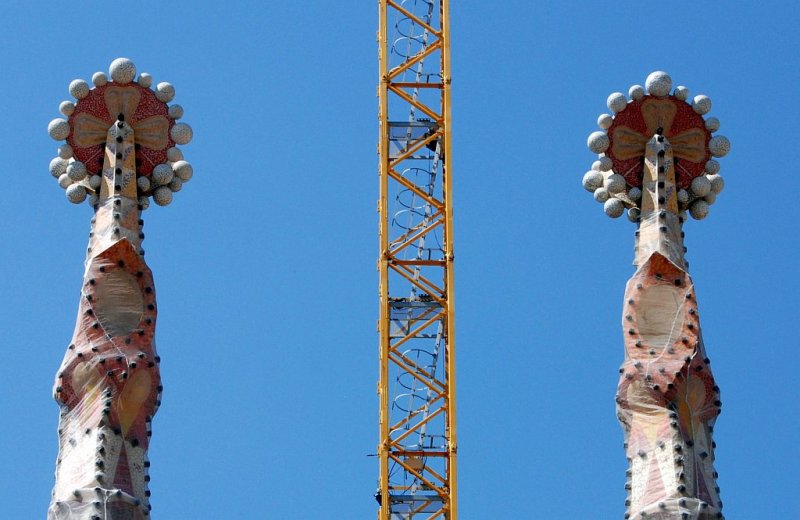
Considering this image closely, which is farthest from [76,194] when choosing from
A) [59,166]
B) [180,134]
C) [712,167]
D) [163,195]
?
[712,167]

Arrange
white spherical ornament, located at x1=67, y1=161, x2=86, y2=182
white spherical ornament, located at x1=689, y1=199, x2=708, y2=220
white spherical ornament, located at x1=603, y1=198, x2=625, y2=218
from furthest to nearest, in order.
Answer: white spherical ornament, located at x1=689, y1=199, x2=708, y2=220 < white spherical ornament, located at x1=603, y1=198, x2=625, y2=218 < white spherical ornament, located at x1=67, y1=161, x2=86, y2=182

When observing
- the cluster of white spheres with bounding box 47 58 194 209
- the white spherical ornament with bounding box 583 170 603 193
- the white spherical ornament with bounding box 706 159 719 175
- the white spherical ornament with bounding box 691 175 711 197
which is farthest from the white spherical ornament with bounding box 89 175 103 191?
the white spherical ornament with bounding box 706 159 719 175

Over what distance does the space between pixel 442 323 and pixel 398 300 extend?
2.52 feet

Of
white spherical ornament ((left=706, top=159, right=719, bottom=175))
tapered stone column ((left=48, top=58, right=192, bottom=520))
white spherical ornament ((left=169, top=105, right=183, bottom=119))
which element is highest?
white spherical ornament ((left=169, top=105, right=183, bottom=119))

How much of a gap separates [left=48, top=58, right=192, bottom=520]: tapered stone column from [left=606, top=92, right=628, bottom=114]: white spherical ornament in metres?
4.71

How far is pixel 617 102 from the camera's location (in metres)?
30.6

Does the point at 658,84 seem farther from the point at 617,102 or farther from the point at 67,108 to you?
the point at 67,108

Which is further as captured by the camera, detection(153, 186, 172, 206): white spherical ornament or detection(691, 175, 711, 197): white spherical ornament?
detection(691, 175, 711, 197): white spherical ornament

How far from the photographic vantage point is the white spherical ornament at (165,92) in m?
30.6

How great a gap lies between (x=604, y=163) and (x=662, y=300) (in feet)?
6.13

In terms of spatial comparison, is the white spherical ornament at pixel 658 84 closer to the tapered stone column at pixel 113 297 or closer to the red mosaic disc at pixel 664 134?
the red mosaic disc at pixel 664 134

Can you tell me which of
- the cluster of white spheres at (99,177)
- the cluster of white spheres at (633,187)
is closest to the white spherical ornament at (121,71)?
Result: the cluster of white spheres at (99,177)

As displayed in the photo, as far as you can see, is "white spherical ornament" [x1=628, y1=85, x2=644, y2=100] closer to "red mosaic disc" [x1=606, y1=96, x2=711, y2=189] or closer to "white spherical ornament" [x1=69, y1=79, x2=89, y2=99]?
"red mosaic disc" [x1=606, y1=96, x2=711, y2=189]

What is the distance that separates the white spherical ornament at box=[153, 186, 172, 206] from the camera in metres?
30.3
